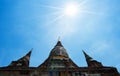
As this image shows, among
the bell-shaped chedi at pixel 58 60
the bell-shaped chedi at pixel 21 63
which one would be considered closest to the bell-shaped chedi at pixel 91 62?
the bell-shaped chedi at pixel 58 60

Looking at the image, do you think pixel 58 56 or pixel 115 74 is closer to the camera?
pixel 115 74

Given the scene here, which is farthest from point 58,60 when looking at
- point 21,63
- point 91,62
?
point 21,63

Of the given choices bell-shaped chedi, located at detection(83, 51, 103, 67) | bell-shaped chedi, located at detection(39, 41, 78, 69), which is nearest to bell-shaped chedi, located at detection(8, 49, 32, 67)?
bell-shaped chedi, located at detection(39, 41, 78, 69)

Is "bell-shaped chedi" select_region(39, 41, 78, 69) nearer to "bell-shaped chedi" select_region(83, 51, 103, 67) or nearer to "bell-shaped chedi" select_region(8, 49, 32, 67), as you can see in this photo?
"bell-shaped chedi" select_region(83, 51, 103, 67)

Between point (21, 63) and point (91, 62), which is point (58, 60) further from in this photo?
point (21, 63)

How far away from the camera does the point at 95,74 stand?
25422 millimetres

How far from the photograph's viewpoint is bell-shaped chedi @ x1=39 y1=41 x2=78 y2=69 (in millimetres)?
28578

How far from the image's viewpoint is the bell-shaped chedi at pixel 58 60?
93.8 ft

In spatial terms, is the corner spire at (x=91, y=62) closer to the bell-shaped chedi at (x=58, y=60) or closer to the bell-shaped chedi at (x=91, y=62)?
the bell-shaped chedi at (x=91, y=62)

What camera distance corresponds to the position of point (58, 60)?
30.0 metres

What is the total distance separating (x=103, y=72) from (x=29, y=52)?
56.0ft

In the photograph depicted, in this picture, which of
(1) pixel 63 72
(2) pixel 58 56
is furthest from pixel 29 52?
(1) pixel 63 72

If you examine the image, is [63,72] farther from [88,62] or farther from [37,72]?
[88,62]

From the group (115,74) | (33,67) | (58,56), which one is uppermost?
(58,56)
